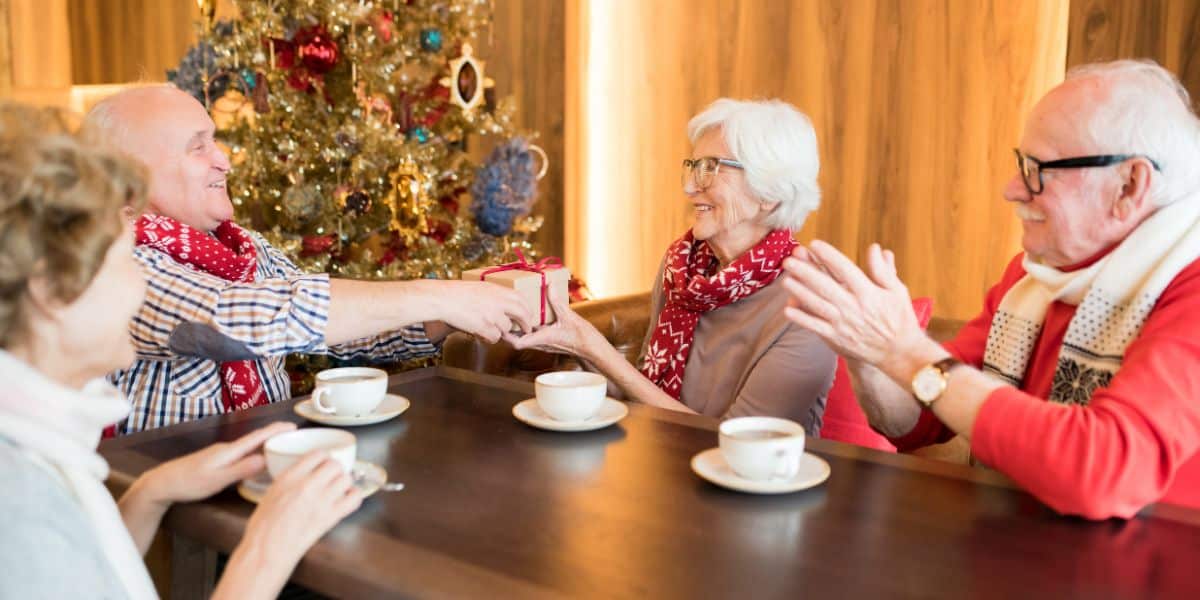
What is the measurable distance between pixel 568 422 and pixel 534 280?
50 centimetres

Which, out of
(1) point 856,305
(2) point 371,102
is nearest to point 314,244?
(2) point 371,102

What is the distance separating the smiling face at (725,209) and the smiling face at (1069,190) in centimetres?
73

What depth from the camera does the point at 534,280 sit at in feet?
6.39

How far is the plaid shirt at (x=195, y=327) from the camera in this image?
5.35ft

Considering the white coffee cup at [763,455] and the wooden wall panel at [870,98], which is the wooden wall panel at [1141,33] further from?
the white coffee cup at [763,455]

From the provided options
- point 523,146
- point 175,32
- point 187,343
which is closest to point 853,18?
point 523,146

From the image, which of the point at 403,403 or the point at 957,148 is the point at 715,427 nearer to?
the point at 403,403

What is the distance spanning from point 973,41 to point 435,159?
198 centimetres

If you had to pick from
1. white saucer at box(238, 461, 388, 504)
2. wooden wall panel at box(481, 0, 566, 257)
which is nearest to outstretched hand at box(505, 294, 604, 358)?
white saucer at box(238, 461, 388, 504)

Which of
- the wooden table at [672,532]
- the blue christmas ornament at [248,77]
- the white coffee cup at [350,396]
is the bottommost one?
the wooden table at [672,532]

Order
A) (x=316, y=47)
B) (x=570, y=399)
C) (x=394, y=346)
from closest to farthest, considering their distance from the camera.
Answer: (x=570, y=399) → (x=394, y=346) → (x=316, y=47)

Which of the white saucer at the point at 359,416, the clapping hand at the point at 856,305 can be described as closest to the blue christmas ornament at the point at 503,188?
the white saucer at the point at 359,416

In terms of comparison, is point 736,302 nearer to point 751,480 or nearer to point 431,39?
point 751,480

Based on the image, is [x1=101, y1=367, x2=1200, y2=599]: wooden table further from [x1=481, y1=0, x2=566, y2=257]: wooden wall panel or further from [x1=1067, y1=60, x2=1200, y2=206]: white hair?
[x1=481, y1=0, x2=566, y2=257]: wooden wall panel
